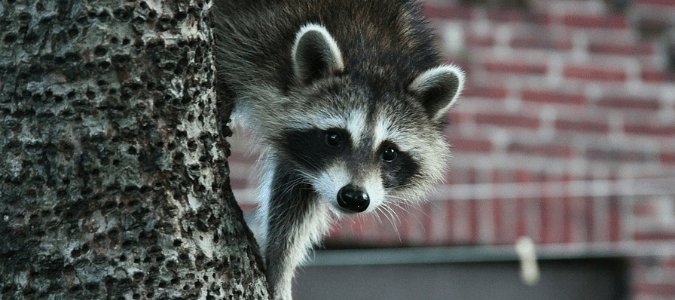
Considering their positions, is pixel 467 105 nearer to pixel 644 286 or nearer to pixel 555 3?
pixel 555 3

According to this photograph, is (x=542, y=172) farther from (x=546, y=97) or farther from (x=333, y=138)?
(x=333, y=138)

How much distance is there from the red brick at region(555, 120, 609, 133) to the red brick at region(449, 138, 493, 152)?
53cm

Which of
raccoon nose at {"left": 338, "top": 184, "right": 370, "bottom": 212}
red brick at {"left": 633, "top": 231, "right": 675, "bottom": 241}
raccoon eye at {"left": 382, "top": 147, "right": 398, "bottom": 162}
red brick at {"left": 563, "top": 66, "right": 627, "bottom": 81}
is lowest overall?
red brick at {"left": 633, "top": 231, "right": 675, "bottom": 241}

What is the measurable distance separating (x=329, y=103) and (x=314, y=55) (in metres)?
0.20

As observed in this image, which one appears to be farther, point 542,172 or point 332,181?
point 542,172

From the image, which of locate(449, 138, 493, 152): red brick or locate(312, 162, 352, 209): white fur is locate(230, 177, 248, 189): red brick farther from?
locate(312, 162, 352, 209): white fur

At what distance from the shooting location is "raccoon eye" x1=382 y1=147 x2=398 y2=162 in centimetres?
386

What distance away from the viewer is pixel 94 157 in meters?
2.52

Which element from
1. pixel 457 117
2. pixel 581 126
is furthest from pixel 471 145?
pixel 581 126

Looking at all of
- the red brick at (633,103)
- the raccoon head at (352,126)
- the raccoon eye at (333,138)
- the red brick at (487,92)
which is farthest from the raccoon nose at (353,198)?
the red brick at (633,103)

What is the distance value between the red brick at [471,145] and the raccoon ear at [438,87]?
2.72 metres

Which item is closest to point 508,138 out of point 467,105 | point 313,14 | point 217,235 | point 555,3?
point 467,105

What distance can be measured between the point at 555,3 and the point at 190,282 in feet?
16.7

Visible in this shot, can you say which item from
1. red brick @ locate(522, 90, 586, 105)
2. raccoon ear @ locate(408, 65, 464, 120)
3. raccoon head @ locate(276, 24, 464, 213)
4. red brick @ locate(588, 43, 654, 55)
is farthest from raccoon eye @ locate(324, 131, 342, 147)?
red brick @ locate(588, 43, 654, 55)
